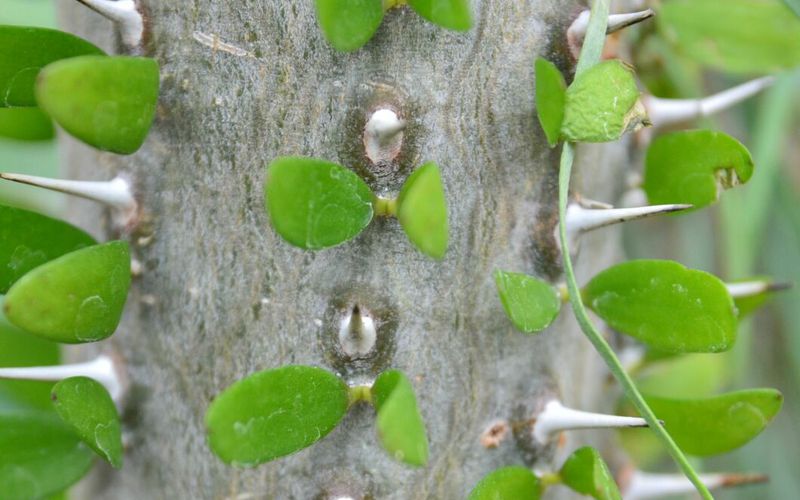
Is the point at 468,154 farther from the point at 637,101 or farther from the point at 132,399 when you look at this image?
the point at 132,399

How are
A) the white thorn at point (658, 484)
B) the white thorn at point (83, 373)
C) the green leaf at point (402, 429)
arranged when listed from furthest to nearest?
the white thorn at point (658, 484)
the white thorn at point (83, 373)
the green leaf at point (402, 429)

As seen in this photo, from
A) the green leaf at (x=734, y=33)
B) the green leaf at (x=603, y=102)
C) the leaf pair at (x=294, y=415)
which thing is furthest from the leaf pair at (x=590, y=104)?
the green leaf at (x=734, y=33)

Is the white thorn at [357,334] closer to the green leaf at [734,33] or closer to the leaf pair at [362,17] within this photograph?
the leaf pair at [362,17]

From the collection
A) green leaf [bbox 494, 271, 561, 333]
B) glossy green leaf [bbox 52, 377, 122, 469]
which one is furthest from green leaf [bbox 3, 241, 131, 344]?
green leaf [bbox 494, 271, 561, 333]

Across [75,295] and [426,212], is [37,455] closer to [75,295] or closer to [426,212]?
[75,295]

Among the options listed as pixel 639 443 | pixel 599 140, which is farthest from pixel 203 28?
pixel 639 443

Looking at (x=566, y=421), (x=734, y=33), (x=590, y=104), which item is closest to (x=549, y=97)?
(x=590, y=104)
